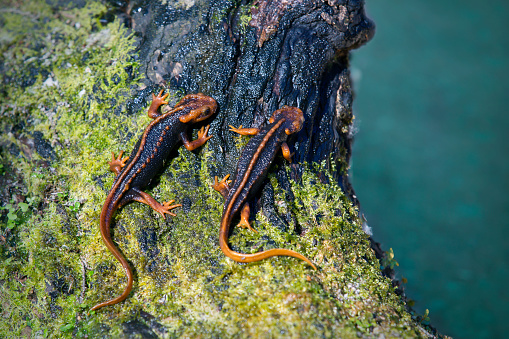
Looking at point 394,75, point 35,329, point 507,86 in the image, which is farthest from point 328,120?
point 507,86

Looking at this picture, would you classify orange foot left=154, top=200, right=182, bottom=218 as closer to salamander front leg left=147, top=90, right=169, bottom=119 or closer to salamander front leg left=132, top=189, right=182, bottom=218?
salamander front leg left=132, top=189, right=182, bottom=218

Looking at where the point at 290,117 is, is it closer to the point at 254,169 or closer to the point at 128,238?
the point at 254,169

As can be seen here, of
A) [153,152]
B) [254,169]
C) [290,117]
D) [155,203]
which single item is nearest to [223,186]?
[254,169]

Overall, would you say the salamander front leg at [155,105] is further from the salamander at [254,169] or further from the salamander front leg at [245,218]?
the salamander front leg at [245,218]

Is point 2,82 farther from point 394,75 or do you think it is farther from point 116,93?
point 394,75

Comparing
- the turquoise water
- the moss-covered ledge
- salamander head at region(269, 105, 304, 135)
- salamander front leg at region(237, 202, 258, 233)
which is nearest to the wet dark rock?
the moss-covered ledge

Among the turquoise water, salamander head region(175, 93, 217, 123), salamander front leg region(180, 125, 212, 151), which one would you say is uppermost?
the turquoise water

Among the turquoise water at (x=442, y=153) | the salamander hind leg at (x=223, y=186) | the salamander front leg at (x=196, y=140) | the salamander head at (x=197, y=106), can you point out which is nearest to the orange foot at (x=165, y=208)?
the salamander hind leg at (x=223, y=186)
